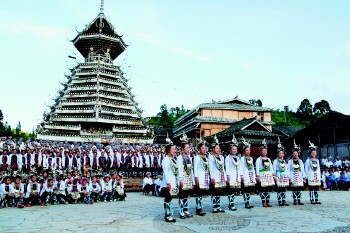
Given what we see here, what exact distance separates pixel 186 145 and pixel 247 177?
8.98ft

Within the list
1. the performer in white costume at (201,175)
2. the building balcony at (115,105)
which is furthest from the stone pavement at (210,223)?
the building balcony at (115,105)

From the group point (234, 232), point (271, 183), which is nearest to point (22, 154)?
point (271, 183)

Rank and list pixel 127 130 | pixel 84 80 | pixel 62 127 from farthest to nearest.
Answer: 1. pixel 84 80
2. pixel 127 130
3. pixel 62 127

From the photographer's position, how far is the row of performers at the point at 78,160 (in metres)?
17.8

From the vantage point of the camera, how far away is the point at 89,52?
37.3m

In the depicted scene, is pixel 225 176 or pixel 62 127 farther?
pixel 62 127

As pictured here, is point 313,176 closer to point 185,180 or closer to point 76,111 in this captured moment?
point 185,180

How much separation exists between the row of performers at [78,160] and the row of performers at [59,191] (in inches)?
222

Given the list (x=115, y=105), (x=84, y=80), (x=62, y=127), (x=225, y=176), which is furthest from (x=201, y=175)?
(x=84, y=80)

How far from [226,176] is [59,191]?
741cm

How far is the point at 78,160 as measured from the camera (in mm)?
20219

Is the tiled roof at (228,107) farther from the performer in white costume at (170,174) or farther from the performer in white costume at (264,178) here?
the performer in white costume at (170,174)

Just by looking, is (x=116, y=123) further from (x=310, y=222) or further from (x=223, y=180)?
(x=310, y=222)

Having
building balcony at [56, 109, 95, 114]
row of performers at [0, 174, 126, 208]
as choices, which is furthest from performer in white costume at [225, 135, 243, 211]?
building balcony at [56, 109, 95, 114]
